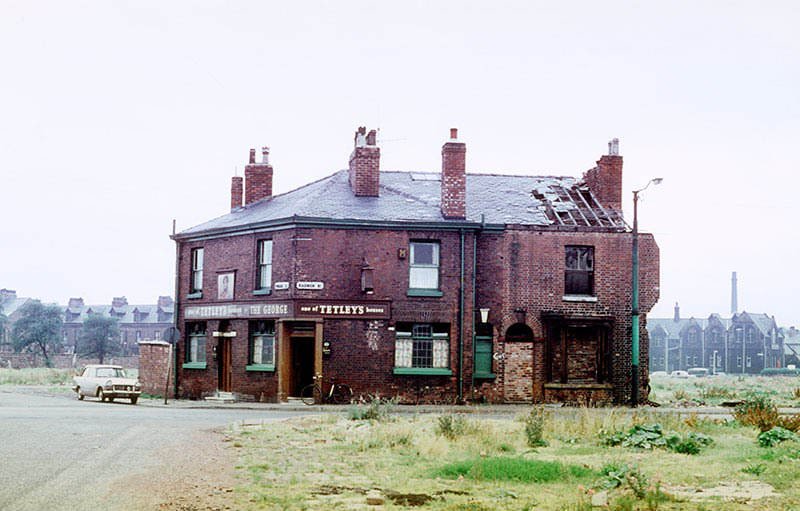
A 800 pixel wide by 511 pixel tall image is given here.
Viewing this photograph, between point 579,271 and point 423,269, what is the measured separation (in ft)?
18.3

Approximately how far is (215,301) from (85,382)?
5517 millimetres

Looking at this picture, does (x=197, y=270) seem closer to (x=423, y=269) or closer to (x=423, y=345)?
(x=423, y=269)

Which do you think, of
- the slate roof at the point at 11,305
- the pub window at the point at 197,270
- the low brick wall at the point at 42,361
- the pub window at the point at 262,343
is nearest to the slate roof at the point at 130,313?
the slate roof at the point at 11,305

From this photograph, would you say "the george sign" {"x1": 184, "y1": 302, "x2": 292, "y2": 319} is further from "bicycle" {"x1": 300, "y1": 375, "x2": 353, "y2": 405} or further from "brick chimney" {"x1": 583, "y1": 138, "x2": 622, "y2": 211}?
"brick chimney" {"x1": 583, "y1": 138, "x2": 622, "y2": 211}

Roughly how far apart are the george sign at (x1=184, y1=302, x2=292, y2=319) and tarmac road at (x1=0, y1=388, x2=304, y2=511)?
4.38 m

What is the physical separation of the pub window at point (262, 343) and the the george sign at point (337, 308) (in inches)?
66.5

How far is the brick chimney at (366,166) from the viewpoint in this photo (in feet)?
115

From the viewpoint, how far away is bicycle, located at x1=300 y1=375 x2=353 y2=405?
1243 inches

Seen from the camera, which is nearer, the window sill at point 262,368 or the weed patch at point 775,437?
the weed patch at point 775,437

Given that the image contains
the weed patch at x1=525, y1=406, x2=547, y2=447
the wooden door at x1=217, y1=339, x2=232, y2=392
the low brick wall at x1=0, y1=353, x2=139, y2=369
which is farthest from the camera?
the low brick wall at x1=0, y1=353, x2=139, y2=369

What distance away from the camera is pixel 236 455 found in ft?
51.4

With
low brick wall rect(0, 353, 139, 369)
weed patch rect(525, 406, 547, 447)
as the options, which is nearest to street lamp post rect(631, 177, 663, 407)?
weed patch rect(525, 406, 547, 447)

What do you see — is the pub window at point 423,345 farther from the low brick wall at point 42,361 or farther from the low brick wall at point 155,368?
the low brick wall at point 42,361

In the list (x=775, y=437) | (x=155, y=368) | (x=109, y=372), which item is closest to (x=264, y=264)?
(x=109, y=372)
